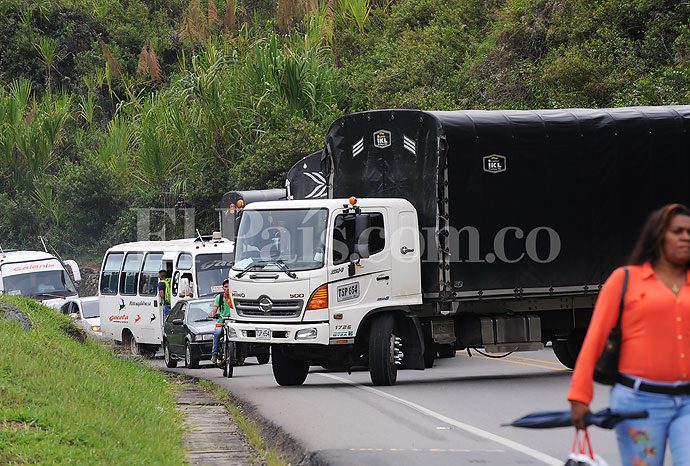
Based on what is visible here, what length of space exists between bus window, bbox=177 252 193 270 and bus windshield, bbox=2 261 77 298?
8.96m

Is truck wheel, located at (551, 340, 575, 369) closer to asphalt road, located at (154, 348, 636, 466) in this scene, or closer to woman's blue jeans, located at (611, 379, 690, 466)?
asphalt road, located at (154, 348, 636, 466)

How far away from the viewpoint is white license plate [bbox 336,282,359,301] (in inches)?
675

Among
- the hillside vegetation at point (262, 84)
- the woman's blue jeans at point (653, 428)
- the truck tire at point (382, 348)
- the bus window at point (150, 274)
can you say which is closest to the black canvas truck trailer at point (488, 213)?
the truck tire at point (382, 348)

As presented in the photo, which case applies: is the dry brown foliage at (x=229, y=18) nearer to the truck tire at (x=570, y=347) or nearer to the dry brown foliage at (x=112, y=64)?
the dry brown foliage at (x=112, y=64)

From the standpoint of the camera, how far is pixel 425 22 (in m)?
45.4

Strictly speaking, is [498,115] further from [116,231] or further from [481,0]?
[116,231]

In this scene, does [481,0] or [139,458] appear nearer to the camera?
[139,458]

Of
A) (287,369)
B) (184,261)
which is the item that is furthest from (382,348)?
(184,261)

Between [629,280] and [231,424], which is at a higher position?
[629,280]

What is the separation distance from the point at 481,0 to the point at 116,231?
16145 mm

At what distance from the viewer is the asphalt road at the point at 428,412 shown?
35.8 ft

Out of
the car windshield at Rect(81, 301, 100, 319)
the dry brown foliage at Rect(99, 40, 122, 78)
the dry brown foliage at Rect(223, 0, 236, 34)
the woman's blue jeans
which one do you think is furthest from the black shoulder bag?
the dry brown foliage at Rect(99, 40, 122, 78)

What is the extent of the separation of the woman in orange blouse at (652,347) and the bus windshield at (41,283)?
108 feet

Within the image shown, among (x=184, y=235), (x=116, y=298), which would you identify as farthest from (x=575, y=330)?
(x=184, y=235)
